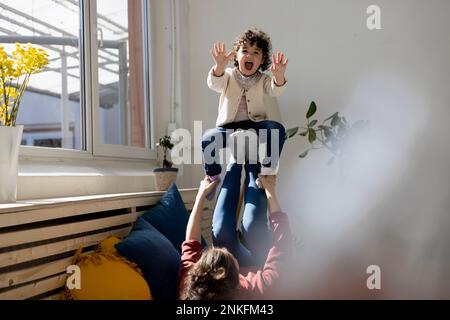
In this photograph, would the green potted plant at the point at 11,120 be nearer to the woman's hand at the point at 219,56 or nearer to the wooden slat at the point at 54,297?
the wooden slat at the point at 54,297

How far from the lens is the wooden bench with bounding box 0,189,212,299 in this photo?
120 cm

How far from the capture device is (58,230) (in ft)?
4.57

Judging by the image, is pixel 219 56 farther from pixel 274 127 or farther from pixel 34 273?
pixel 34 273

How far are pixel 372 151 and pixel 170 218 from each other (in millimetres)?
1249

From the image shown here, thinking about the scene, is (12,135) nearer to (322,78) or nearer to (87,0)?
(87,0)

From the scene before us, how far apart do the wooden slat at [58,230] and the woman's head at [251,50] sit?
2.46ft

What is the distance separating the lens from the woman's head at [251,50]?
1432 millimetres

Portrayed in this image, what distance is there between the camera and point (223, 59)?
1.41 m

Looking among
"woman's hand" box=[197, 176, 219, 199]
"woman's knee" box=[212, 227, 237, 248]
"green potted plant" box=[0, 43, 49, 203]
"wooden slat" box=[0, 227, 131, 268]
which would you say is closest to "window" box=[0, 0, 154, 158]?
"green potted plant" box=[0, 43, 49, 203]

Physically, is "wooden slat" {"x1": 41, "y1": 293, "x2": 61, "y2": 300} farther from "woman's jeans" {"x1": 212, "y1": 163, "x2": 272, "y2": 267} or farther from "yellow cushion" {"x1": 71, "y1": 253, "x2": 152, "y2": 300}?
"woman's jeans" {"x1": 212, "y1": 163, "x2": 272, "y2": 267}

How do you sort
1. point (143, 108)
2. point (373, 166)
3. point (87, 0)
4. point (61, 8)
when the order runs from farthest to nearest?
point (143, 108), point (373, 166), point (61, 8), point (87, 0)

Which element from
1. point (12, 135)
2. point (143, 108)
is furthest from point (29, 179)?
point (143, 108)

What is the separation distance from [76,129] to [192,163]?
79 cm

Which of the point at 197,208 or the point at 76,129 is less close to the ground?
the point at 76,129
